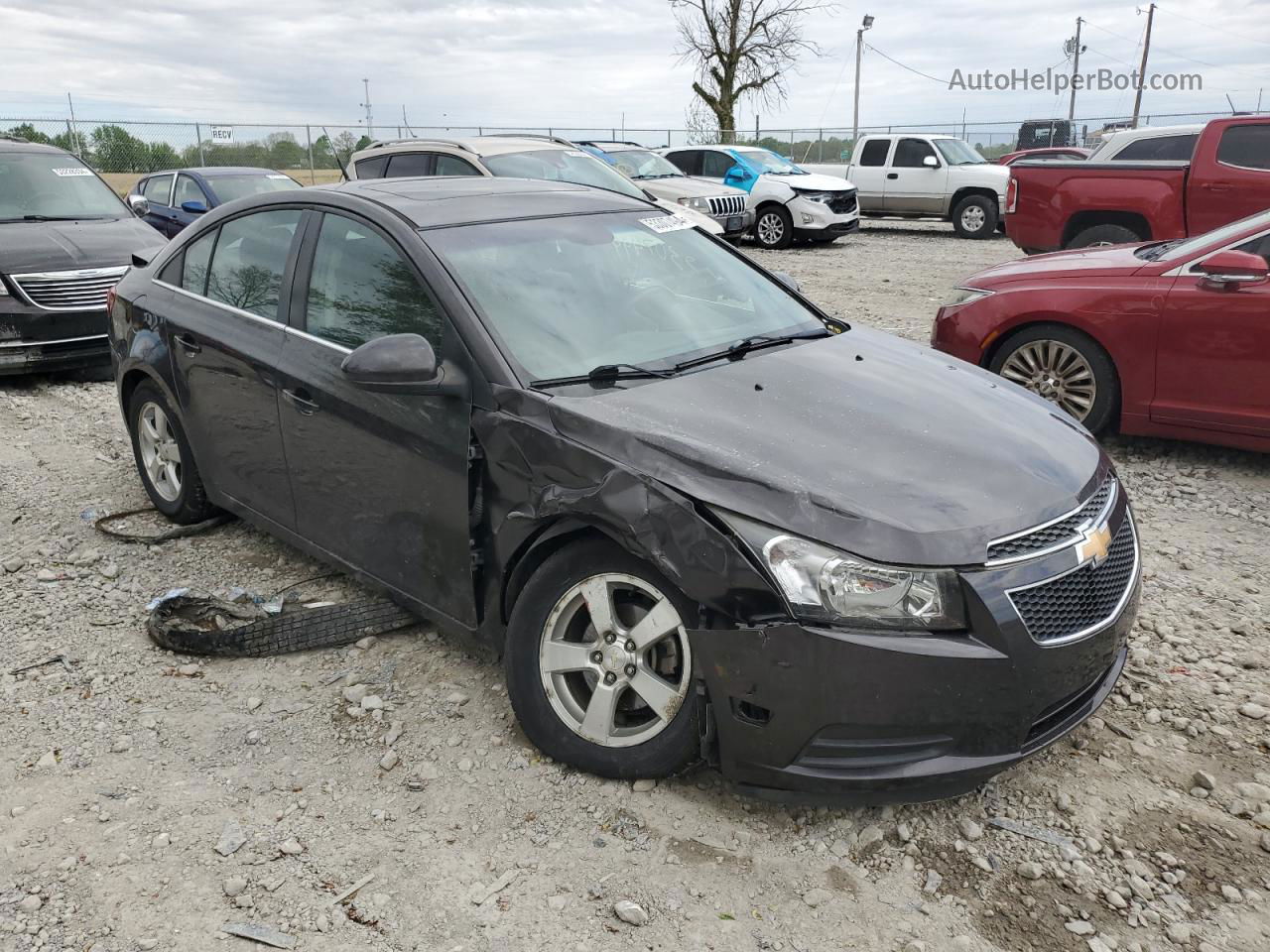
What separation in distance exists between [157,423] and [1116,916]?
4465mm

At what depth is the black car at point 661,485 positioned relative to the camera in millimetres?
2576

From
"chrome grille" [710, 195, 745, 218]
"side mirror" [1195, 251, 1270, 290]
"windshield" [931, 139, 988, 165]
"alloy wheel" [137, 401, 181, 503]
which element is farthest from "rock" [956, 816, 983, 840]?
"windshield" [931, 139, 988, 165]

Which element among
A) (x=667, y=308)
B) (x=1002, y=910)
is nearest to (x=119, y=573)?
(x=667, y=308)

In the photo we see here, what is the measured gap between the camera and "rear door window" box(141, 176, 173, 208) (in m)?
14.1

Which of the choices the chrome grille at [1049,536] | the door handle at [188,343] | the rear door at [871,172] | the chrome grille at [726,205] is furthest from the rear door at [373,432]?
the rear door at [871,172]

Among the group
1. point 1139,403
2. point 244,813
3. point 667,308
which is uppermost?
point 667,308

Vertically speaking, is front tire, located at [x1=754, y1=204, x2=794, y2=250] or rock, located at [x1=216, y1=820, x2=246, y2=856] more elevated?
front tire, located at [x1=754, y1=204, x2=794, y2=250]

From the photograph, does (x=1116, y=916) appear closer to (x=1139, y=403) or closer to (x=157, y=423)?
(x=1139, y=403)

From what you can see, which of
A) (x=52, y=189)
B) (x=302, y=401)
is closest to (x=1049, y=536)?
(x=302, y=401)

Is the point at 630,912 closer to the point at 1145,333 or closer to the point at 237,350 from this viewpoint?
the point at 237,350

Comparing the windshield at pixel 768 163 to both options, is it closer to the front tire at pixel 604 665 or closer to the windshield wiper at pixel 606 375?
the windshield wiper at pixel 606 375

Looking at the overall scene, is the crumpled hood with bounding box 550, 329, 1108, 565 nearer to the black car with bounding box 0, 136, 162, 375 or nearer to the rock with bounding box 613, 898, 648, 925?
the rock with bounding box 613, 898, 648, 925

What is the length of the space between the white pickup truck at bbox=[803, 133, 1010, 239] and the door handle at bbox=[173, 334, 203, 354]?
1645 centimetres

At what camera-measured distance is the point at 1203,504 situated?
5.29m
